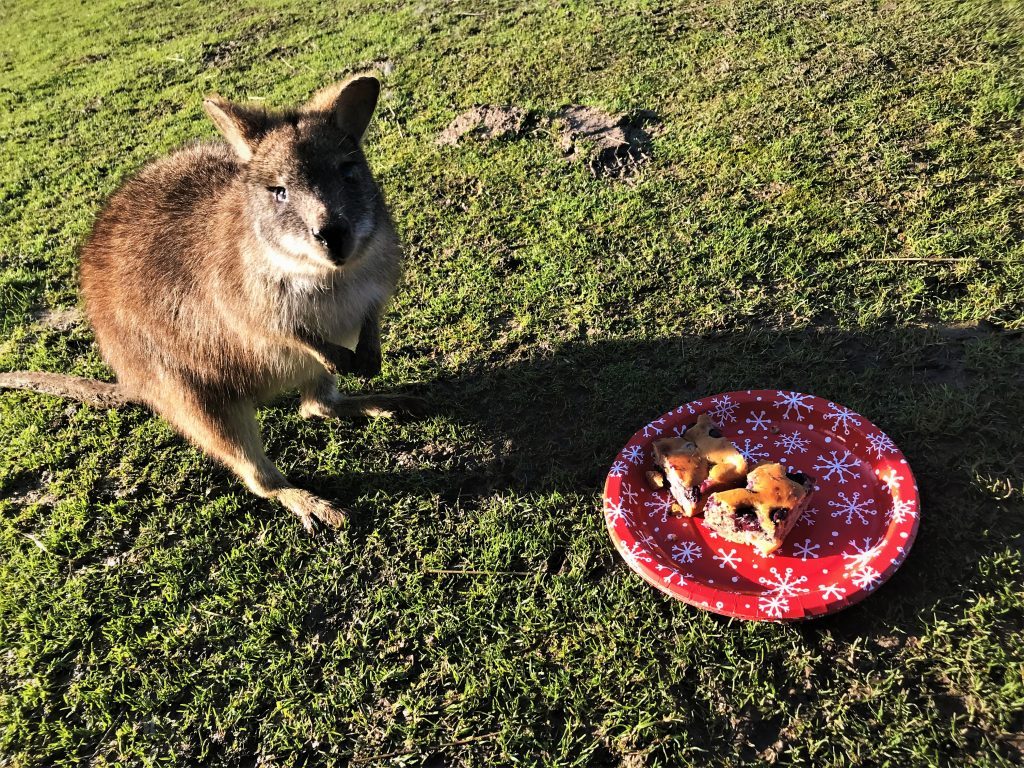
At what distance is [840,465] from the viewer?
2.31 meters

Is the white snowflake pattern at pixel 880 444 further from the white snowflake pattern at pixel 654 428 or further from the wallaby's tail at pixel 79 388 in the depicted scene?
the wallaby's tail at pixel 79 388

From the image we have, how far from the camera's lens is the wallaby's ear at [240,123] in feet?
7.55

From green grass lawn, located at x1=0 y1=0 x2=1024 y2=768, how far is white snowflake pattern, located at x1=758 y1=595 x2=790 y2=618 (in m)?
0.14

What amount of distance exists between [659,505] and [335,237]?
1.38 metres

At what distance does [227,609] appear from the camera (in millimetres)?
2445

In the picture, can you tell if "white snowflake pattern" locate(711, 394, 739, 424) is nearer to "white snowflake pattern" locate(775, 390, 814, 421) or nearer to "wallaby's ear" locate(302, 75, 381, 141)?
"white snowflake pattern" locate(775, 390, 814, 421)

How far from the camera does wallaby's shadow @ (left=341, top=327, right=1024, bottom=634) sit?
2137 mm

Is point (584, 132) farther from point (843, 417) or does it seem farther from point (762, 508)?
point (762, 508)

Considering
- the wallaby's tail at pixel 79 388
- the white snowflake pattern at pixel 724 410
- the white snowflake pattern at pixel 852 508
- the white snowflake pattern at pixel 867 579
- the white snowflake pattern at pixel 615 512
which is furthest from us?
the wallaby's tail at pixel 79 388

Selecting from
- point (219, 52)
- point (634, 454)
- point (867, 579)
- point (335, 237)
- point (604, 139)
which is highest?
point (219, 52)

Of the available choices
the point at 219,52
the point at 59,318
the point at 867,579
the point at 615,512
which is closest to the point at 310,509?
the point at 615,512

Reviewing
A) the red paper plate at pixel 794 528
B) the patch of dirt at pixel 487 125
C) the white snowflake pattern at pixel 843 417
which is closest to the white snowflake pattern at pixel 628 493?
the red paper plate at pixel 794 528

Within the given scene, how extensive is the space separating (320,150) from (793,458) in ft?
6.25

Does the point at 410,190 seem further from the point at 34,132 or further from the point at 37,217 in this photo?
the point at 34,132
